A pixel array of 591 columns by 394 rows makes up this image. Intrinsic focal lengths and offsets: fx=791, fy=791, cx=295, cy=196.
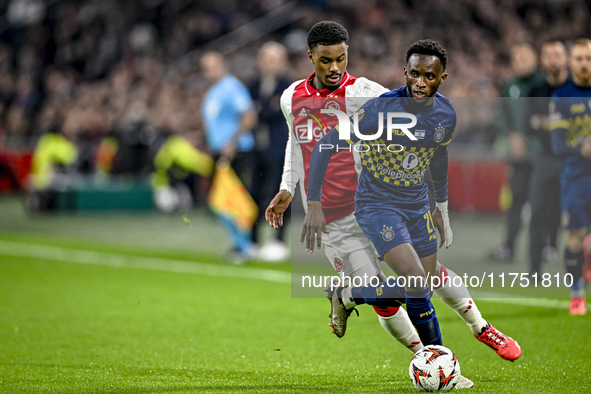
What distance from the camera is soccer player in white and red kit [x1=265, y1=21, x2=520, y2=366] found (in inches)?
160

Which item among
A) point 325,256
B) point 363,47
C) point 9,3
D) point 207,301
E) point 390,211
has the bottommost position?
point 207,301

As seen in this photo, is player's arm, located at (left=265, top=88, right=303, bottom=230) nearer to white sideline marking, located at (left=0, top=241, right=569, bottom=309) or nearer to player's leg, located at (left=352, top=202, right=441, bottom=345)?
player's leg, located at (left=352, top=202, right=441, bottom=345)

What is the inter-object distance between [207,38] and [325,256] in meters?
15.5

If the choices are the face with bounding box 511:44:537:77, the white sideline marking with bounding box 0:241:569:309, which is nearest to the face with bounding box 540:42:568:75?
the face with bounding box 511:44:537:77

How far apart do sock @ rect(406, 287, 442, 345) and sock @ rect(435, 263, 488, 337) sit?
265 millimetres

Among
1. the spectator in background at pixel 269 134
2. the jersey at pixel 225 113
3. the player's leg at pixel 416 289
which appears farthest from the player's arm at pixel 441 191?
the jersey at pixel 225 113

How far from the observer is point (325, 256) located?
4.32m

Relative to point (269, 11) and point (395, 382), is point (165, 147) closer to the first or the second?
point (269, 11)

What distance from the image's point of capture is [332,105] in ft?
13.6

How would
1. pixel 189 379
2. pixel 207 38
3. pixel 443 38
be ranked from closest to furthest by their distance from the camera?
pixel 189 379 < pixel 443 38 < pixel 207 38

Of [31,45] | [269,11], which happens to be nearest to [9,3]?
[31,45]

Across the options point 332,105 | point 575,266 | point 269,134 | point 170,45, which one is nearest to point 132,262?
point 269,134

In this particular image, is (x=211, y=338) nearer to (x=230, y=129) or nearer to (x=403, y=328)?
(x=403, y=328)

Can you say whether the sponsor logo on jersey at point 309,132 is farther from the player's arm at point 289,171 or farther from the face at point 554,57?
the face at point 554,57
